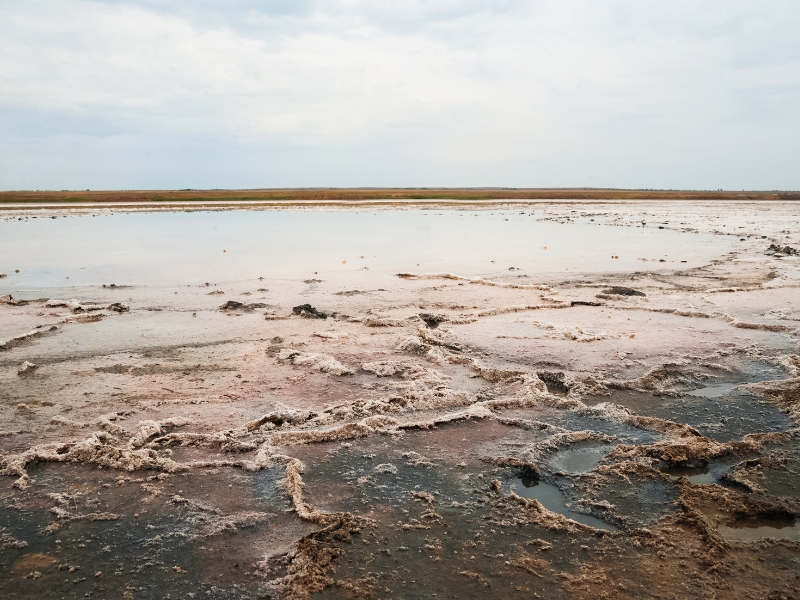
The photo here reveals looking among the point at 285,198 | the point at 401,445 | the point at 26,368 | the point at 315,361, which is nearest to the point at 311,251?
the point at 315,361

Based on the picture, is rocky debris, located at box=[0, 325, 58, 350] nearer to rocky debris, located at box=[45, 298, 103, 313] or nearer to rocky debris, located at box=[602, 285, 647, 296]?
rocky debris, located at box=[45, 298, 103, 313]

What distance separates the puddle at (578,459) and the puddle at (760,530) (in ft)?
3.64

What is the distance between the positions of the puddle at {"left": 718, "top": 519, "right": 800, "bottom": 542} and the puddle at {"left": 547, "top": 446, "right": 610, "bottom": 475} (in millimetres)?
1110

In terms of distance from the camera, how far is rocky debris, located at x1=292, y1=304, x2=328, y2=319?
9984 mm

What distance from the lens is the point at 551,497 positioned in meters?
4.36

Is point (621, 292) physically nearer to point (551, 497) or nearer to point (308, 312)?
point (308, 312)

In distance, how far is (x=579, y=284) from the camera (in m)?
13.1

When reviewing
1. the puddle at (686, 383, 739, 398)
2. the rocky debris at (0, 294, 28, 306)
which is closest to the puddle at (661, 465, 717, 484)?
the puddle at (686, 383, 739, 398)

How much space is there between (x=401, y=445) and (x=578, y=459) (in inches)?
62.1

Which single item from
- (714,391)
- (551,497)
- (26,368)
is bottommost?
(551,497)

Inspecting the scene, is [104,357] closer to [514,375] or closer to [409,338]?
[409,338]

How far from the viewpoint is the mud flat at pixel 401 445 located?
11.6 feet

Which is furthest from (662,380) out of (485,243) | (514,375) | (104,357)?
(485,243)

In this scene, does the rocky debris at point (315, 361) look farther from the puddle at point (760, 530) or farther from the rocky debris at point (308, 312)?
the puddle at point (760, 530)
